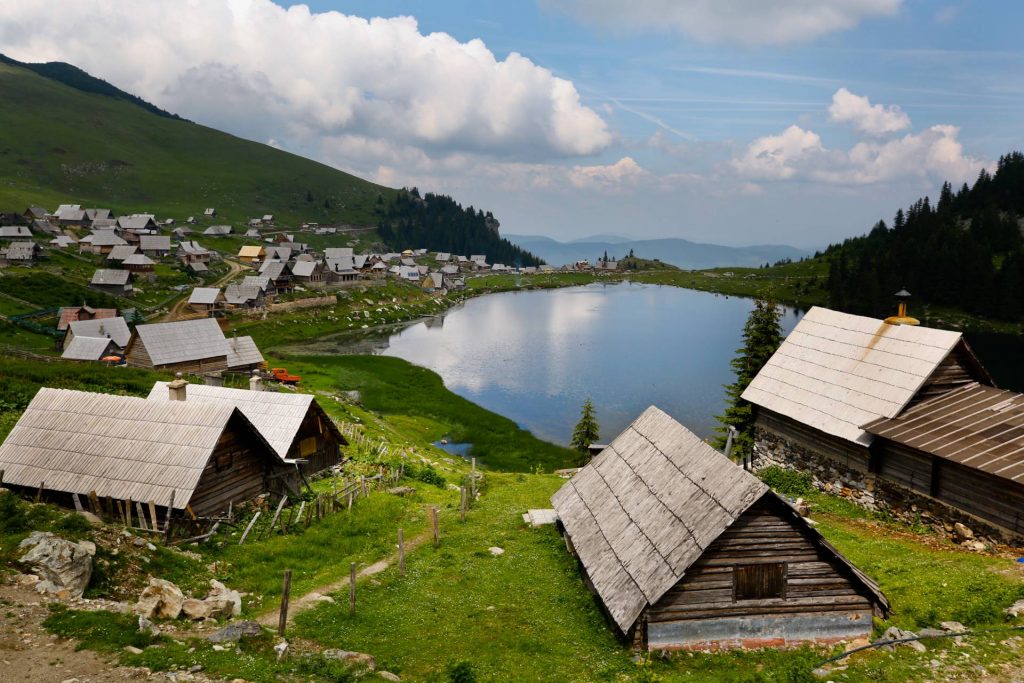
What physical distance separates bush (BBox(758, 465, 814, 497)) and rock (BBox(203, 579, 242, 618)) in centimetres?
2430

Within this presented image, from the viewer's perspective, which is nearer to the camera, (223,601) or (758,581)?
(758,581)

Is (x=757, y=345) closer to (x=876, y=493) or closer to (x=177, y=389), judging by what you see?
(x=876, y=493)

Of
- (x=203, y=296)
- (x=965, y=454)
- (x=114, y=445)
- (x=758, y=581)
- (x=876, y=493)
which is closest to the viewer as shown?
(x=758, y=581)

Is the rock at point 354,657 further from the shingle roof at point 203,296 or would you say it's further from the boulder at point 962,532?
the shingle roof at point 203,296

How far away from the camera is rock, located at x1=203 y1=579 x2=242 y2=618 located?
54.7 feet

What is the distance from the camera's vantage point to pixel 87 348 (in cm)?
6181

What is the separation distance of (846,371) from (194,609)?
2918 cm

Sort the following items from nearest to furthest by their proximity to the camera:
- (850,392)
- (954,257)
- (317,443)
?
(850,392), (317,443), (954,257)

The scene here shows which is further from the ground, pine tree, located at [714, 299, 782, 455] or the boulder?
pine tree, located at [714, 299, 782, 455]

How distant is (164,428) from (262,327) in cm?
8366

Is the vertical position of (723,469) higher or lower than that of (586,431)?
higher

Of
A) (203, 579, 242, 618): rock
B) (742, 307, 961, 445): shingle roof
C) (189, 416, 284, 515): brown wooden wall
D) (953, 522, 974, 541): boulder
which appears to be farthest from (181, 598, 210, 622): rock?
(742, 307, 961, 445): shingle roof

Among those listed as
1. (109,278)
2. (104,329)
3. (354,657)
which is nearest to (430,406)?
(104,329)

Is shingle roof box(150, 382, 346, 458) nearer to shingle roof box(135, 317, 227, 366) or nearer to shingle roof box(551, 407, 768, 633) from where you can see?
shingle roof box(551, 407, 768, 633)
